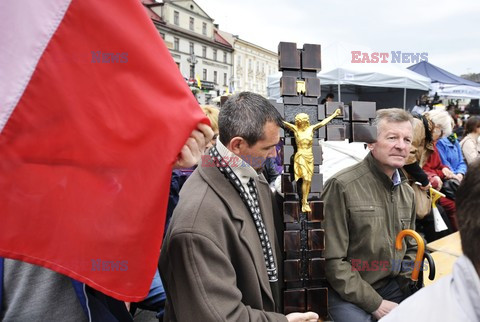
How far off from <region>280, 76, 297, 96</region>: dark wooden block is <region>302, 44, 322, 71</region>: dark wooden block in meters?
0.10

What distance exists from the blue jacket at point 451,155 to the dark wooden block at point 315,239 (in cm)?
345

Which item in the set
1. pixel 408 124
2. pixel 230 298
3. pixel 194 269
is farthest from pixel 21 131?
pixel 408 124

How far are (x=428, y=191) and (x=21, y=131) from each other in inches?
127

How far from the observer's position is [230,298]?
3.87 feet

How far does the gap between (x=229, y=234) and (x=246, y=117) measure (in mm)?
489

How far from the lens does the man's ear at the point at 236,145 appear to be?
1443 mm

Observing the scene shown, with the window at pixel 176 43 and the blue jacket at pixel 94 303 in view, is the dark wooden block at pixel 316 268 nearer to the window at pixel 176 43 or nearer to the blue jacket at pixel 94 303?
the blue jacket at pixel 94 303

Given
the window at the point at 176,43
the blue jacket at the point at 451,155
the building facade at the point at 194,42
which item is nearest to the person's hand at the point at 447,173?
the blue jacket at the point at 451,155

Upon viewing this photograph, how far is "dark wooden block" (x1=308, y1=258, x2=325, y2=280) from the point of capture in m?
1.62

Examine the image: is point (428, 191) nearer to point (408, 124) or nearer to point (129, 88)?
point (408, 124)

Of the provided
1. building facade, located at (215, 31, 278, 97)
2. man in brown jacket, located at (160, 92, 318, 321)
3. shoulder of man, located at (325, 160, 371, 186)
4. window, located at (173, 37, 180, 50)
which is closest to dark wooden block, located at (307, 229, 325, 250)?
man in brown jacket, located at (160, 92, 318, 321)

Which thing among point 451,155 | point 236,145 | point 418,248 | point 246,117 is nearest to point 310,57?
point 246,117

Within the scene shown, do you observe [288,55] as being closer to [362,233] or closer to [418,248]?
[362,233]

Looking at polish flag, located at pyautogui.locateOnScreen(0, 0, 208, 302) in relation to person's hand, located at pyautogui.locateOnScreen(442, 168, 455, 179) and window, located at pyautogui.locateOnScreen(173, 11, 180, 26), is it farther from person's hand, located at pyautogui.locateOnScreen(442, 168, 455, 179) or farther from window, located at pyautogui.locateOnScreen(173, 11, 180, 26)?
window, located at pyautogui.locateOnScreen(173, 11, 180, 26)
